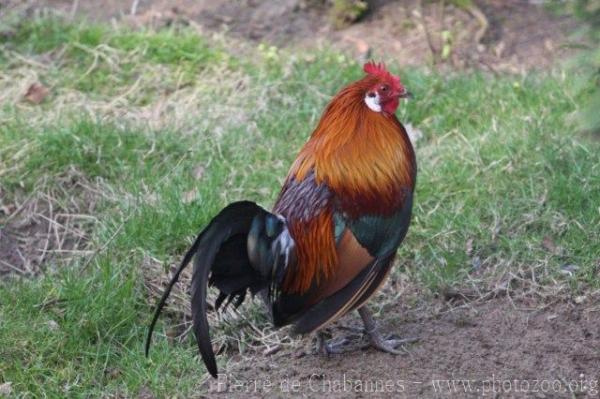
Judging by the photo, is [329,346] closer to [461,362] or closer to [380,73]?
[461,362]

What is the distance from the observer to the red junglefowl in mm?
3637

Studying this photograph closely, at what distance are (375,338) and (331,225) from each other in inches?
22.8

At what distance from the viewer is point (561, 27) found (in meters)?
6.80

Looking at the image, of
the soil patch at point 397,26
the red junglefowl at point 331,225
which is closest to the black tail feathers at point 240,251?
the red junglefowl at point 331,225

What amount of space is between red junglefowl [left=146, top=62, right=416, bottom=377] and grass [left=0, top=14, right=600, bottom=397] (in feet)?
1.77

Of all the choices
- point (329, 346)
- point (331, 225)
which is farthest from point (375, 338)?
point (331, 225)

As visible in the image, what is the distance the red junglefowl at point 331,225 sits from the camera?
11.9ft

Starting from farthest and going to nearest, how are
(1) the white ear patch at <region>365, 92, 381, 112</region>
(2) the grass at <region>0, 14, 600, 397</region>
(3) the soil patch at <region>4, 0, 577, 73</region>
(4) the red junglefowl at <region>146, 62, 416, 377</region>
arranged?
(3) the soil patch at <region>4, 0, 577, 73</region>, (2) the grass at <region>0, 14, 600, 397</region>, (1) the white ear patch at <region>365, 92, 381, 112</region>, (4) the red junglefowl at <region>146, 62, 416, 377</region>

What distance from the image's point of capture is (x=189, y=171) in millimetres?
5418

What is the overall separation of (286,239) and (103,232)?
1.37 metres

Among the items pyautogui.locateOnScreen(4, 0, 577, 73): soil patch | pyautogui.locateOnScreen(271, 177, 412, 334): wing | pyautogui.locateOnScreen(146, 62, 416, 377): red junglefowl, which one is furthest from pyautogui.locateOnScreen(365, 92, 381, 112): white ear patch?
pyautogui.locateOnScreen(4, 0, 577, 73): soil patch

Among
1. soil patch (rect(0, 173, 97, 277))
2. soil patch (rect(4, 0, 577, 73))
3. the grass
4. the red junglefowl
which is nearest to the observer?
the red junglefowl

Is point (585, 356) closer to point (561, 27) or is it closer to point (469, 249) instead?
point (469, 249)

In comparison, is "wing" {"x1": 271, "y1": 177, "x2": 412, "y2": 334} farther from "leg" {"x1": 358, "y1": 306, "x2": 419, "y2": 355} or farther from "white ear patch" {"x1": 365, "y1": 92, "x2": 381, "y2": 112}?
"white ear patch" {"x1": 365, "y1": 92, "x2": 381, "y2": 112}
